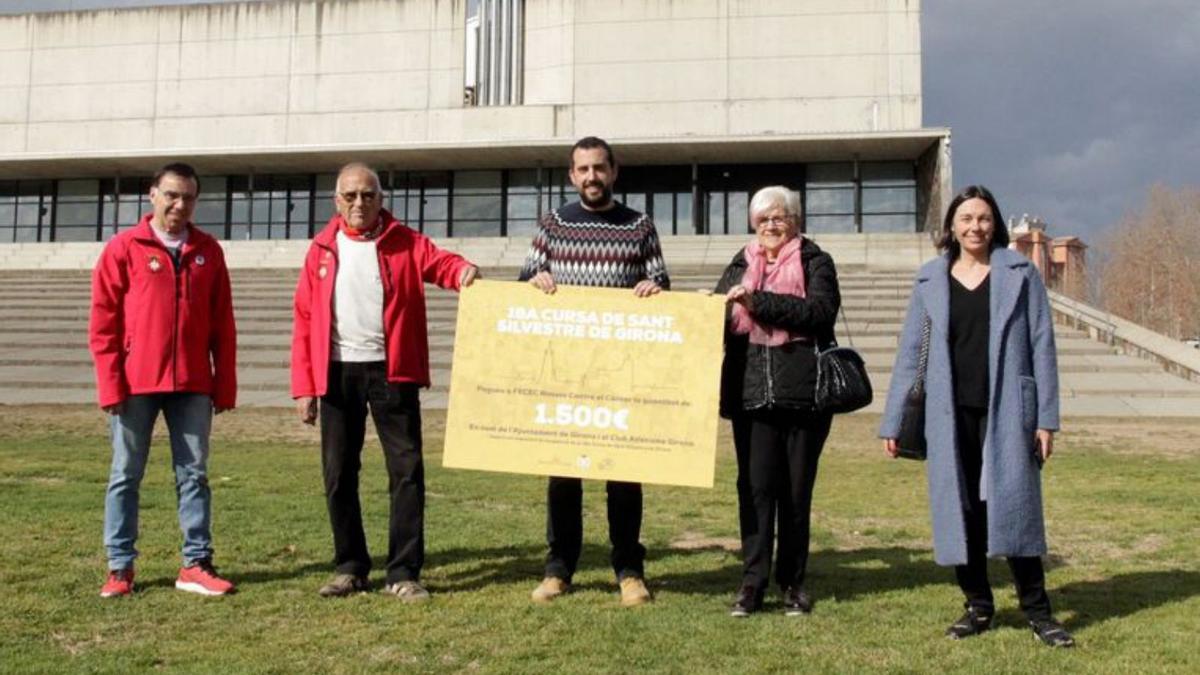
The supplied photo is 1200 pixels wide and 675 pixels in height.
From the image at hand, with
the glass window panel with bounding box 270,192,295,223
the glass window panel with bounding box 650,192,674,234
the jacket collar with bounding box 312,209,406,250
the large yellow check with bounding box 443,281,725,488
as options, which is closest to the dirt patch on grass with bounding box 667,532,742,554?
A: the large yellow check with bounding box 443,281,725,488

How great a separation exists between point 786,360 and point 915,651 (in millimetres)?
1313

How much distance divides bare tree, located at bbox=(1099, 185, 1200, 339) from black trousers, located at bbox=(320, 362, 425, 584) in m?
57.1

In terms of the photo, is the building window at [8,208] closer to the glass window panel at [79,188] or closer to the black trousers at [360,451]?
the glass window panel at [79,188]

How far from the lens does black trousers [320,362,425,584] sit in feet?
16.3

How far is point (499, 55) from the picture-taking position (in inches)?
1503

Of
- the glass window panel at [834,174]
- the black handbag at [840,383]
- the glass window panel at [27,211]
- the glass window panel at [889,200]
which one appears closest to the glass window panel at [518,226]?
the glass window panel at [834,174]

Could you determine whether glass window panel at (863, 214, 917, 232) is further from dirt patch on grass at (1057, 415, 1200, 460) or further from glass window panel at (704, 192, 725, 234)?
dirt patch on grass at (1057, 415, 1200, 460)

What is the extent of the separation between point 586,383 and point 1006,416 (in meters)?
1.83

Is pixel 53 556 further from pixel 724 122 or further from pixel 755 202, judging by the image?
pixel 724 122

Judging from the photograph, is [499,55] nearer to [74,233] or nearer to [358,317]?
[74,233]

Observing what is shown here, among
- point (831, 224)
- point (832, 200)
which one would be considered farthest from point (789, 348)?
point (832, 200)

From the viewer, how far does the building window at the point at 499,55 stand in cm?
3797

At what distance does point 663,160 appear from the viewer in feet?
120

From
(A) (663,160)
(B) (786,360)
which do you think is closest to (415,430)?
(B) (786,360)
